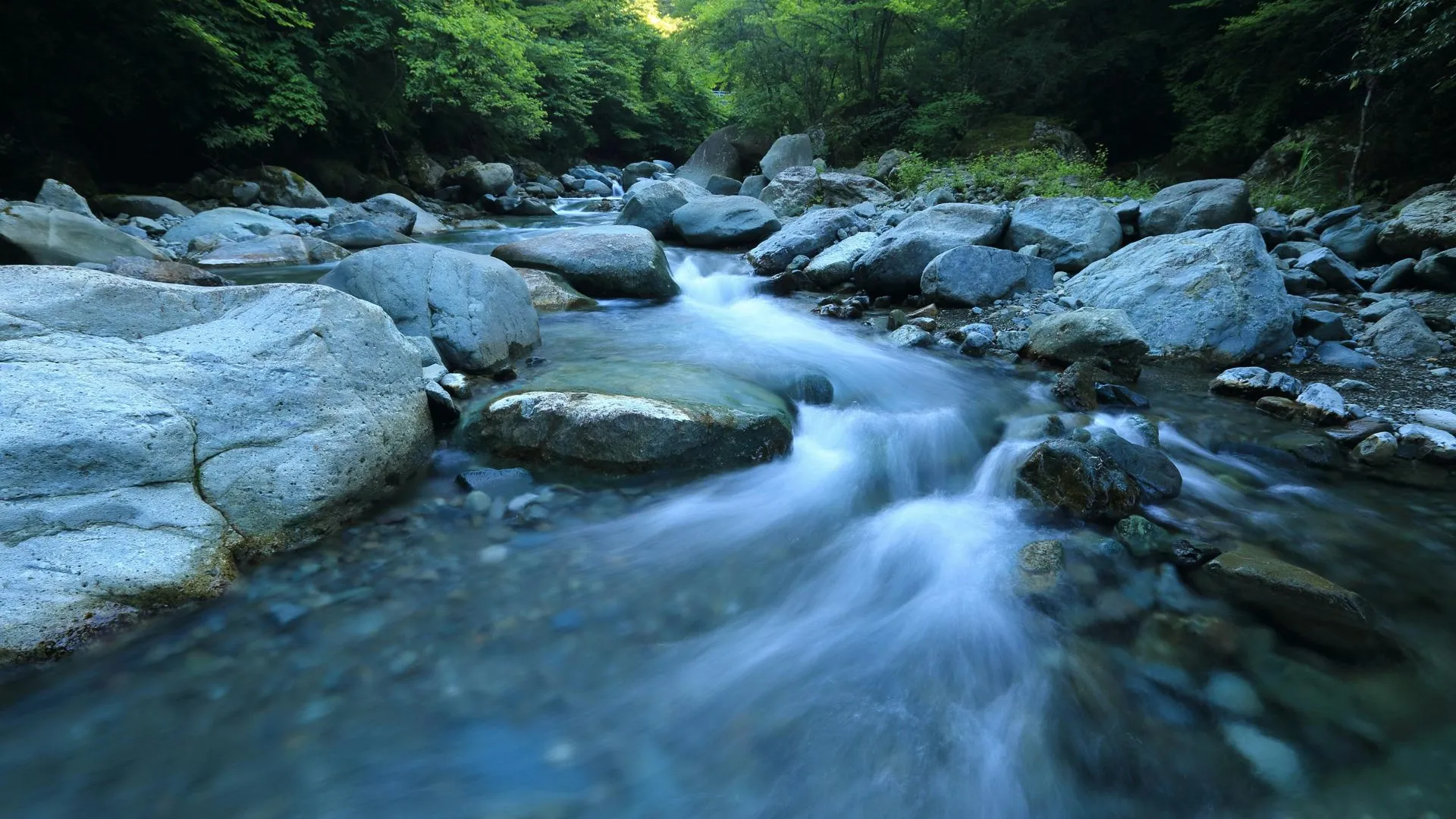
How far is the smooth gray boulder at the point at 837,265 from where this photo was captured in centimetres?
855

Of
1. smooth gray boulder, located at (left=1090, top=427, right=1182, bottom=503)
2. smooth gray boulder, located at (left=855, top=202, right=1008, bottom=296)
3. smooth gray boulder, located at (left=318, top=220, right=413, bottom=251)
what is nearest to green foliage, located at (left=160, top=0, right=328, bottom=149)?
smooth gray boulder, located at (left=318, top=220, right=413, bottom=251)

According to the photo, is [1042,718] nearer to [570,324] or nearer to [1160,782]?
[1160,782]

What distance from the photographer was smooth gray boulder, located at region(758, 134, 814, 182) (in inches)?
692

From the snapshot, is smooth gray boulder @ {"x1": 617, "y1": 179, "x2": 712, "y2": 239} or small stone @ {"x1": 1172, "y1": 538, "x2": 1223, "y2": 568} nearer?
small stone @ {"x1": 1172, "y1": 538, "x2": 1223, "y2": 568}

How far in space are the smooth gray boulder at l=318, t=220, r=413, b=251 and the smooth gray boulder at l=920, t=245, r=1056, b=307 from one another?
28.7ft

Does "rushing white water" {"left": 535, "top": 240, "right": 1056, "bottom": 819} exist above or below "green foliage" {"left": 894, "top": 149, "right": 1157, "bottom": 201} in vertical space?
Result: below

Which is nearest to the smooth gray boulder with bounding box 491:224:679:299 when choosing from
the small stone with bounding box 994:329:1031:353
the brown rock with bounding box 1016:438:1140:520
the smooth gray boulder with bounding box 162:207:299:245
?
the small stone with bounding box 994:329:1031:353

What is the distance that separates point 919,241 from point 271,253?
8621 millimetres

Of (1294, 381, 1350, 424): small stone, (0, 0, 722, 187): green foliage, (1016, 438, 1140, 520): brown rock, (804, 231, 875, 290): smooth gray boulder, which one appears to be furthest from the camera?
(0, 0, 722, 187): green foliage

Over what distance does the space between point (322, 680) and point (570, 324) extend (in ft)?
15.6

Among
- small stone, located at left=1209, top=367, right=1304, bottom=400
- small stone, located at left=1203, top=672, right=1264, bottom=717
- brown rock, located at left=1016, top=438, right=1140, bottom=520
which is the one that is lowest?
small stone, located at left=1203, top=672, right=1264, bottom=717

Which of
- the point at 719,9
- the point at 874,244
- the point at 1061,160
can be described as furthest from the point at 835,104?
the point at 874,244

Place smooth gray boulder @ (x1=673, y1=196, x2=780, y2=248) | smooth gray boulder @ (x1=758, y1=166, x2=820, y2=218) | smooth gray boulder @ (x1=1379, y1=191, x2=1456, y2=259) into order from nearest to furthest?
smooth gray boulder @ (x1=1379, y1=191, x2=1456, y2=259) < smooth gray boulder @ (x1=673, y1=196, x2=780, y2=248) < smooth gray boulder @ (x1=758, y1=166, x2=820, y2=218)

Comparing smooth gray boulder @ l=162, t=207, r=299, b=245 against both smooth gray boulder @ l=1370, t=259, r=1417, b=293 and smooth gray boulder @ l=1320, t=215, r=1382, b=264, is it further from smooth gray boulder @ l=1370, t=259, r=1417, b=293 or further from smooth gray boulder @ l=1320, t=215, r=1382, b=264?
smooth gray boulder @ l=1320, t=215, r=1382, b=264
